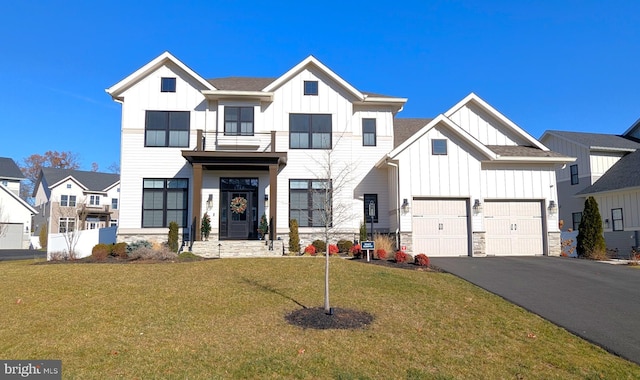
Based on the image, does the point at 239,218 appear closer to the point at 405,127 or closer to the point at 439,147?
the point at 439,147

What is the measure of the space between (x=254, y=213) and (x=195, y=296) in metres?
9.70

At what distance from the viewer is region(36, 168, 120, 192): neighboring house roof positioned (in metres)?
44.6

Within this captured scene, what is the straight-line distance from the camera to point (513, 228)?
18.1m

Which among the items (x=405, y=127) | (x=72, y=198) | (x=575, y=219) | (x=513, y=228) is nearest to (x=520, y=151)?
(x=513, y=228)

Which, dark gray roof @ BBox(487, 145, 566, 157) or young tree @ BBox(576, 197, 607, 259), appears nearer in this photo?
young tree @ BBox(576, 197, 607, 259)

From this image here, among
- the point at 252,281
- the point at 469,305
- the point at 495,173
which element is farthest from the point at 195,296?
the point at 495,173

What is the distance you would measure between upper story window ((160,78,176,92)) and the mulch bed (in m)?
14.9

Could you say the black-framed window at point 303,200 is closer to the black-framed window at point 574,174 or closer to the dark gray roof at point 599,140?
the black-framed window at point 574,174

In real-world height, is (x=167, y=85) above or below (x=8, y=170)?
above

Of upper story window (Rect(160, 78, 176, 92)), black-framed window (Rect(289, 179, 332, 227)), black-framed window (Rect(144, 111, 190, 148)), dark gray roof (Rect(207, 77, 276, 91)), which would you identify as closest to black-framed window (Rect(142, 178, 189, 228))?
black-framed window (Rect(144, 111, 190, 148))

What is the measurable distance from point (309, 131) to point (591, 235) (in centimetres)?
1316

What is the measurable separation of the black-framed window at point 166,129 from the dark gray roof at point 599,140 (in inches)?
945

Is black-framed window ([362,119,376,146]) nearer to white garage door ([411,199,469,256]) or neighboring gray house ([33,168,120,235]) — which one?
white garage door ([411,199,469,256])

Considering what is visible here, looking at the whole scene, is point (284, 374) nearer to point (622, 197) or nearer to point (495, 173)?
point (495, 173)
